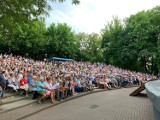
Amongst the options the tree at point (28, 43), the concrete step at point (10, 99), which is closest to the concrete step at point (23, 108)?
the concrete step at point (10, 99)

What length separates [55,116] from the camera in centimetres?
880

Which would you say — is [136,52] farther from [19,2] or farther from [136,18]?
[19,2]

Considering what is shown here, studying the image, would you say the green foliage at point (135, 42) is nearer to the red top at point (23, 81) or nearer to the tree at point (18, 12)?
the red top at point (23, 81)

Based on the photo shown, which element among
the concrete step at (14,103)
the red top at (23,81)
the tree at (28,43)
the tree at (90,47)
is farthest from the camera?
the tree at (90,47)

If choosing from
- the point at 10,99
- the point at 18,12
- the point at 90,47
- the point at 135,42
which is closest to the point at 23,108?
the point at 10,99

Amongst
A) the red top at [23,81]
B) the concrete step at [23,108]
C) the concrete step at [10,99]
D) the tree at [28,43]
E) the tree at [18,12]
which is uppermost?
the tree at [28,43]

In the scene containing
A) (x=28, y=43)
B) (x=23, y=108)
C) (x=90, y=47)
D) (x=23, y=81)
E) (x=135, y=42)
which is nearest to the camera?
(x=23, y=108)

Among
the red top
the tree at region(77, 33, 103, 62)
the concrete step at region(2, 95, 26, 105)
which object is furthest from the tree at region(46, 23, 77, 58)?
the concrete step at region(2, 95, 26, 105)

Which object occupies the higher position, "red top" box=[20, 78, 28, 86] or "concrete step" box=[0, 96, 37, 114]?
"red top" box=[20, 78, 28, 86]

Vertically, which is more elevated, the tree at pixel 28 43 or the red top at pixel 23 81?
the tree at pixel 28 43

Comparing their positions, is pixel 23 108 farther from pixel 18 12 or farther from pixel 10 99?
pixel 18 12

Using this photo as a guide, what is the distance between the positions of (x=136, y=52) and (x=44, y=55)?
1982cm

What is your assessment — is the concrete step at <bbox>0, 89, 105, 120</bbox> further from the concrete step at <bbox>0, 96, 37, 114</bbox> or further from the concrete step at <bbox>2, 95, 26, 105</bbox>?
the concrete step at <bbox>2, 95, 26, 105</bbox>

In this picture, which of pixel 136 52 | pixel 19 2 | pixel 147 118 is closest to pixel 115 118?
pixel 147 118
